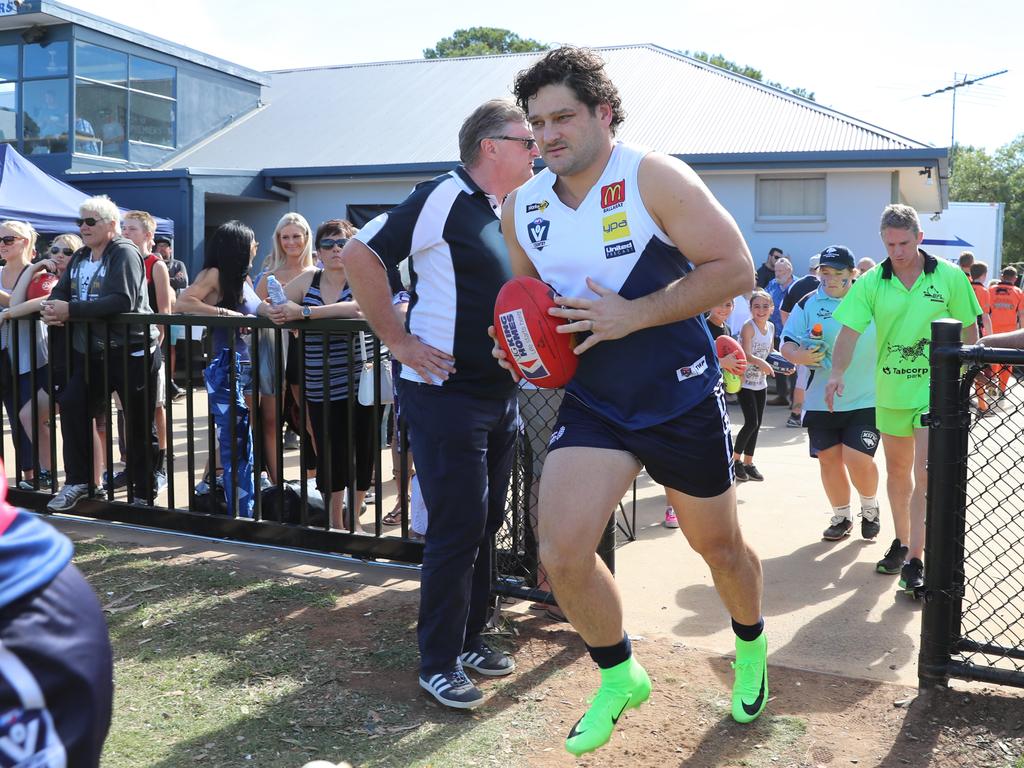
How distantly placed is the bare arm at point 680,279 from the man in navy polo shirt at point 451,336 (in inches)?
26.5

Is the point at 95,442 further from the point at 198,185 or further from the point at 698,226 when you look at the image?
the point at 198,185

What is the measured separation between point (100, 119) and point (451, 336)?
70.0 feet

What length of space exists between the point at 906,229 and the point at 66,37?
821 inches

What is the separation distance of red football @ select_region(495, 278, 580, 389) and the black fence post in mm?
1430

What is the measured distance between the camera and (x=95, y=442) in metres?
6.41

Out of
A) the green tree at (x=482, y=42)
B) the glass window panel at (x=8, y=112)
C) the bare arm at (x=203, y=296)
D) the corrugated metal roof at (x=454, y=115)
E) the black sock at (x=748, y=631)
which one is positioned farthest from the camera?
the green tree at (x=482, y=42)

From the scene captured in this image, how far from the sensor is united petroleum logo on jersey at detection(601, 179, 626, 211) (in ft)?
10.6

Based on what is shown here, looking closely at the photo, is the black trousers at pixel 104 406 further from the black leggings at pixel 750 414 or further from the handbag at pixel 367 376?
the black leggings at pixel 750 414

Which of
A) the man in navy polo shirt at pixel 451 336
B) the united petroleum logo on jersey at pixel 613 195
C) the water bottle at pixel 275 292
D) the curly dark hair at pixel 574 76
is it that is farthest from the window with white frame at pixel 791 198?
the united petroleum logo on jersey at pixel 613 195

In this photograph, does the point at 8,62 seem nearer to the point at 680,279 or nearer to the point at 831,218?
the point at 831,218

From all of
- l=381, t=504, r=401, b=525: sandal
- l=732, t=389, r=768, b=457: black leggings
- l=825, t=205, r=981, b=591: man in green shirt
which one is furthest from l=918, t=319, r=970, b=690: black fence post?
l=732, t=389, r=768, b=457: black leggings

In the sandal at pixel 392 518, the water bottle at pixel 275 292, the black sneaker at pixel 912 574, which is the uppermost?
the water bottle at pixel 275 292

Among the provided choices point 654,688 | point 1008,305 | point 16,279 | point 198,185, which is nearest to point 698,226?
point 654,688

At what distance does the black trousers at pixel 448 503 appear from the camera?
3.73 meters
